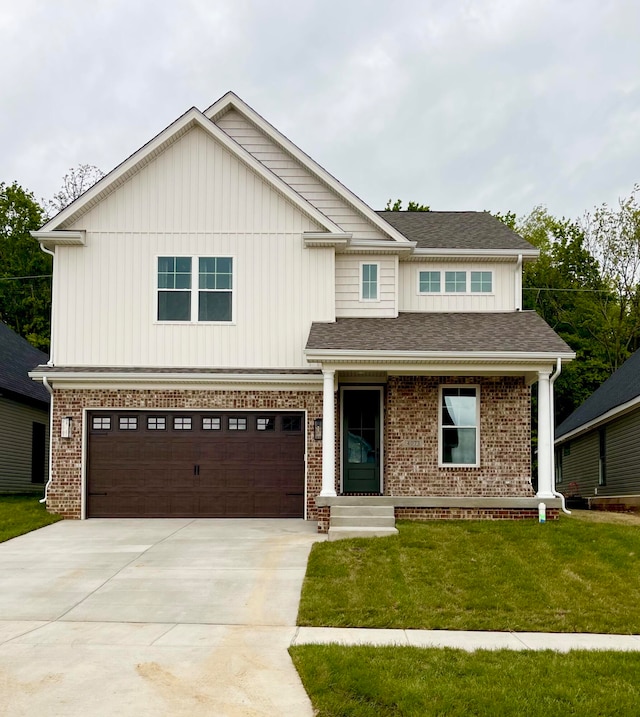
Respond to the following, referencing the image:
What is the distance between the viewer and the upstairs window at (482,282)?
19.9 meters

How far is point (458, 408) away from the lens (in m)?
18.0

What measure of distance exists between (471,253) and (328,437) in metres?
5.77

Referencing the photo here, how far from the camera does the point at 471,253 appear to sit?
19594 mm

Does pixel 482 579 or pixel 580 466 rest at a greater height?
pixel 580 466

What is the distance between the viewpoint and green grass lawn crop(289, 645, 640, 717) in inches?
285

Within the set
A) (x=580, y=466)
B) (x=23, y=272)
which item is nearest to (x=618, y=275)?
(x=580, y=466)

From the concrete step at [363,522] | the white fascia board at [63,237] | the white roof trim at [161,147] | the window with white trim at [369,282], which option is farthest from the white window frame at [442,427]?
the white fascia board at [63,237]

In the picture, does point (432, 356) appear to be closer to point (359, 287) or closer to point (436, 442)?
point (436, 442)

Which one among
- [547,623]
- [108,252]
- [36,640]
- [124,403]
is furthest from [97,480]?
[547,623]

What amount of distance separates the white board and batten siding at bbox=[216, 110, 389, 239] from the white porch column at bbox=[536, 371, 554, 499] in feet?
16.0

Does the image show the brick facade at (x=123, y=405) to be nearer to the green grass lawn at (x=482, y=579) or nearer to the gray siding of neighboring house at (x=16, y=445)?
the green grass lawn at (x=482, y=579)

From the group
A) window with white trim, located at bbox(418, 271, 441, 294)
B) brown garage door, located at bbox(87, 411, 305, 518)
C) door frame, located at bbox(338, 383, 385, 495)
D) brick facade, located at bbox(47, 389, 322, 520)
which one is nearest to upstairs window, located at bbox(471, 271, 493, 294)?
window with white trim, located at bbox(418, 271, 441, 294)

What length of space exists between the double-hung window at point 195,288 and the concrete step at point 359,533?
5.44 m

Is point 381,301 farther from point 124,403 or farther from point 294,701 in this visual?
point 294,701
